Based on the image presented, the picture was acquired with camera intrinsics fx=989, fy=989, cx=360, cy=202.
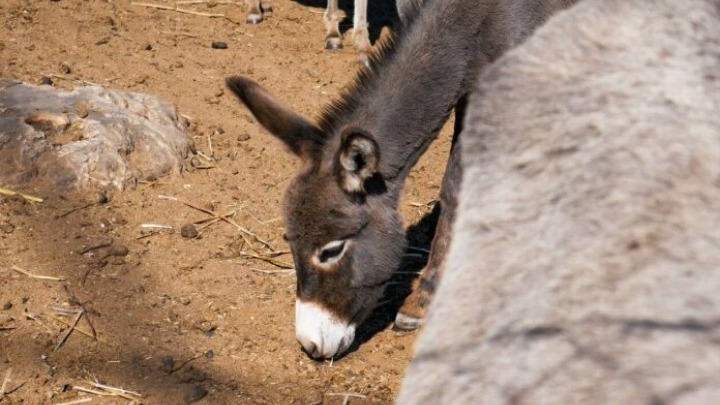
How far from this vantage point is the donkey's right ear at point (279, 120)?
14.1 feet

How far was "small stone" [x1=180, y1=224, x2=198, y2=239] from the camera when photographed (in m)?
5.30

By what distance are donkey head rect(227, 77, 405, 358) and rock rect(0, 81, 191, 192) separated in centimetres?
150

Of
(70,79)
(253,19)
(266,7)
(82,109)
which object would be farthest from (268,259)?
(266,7)

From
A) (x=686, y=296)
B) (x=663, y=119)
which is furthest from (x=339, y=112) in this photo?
(x=686, y=296)

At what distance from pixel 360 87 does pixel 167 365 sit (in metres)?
1.51

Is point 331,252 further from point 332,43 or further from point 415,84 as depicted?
point 332,43

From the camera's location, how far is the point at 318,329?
430cm

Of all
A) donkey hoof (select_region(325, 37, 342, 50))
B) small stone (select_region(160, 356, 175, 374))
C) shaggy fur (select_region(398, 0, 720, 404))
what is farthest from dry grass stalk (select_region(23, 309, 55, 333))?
donkey hoof (select_region(325, 37, 342, 50))

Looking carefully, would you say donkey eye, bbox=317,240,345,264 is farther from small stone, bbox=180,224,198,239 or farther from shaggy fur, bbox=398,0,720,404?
shaggy fur, bbox=398,0,720,404

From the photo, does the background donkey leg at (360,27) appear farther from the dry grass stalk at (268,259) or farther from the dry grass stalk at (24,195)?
the dry grass stalk at (24,195)

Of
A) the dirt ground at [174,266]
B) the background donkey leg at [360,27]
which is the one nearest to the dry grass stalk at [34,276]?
the dirt ground at [174,266]

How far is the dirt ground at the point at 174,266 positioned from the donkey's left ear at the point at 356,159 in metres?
0.90

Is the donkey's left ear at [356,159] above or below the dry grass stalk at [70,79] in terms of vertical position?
above

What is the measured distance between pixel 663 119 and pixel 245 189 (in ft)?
14.2
